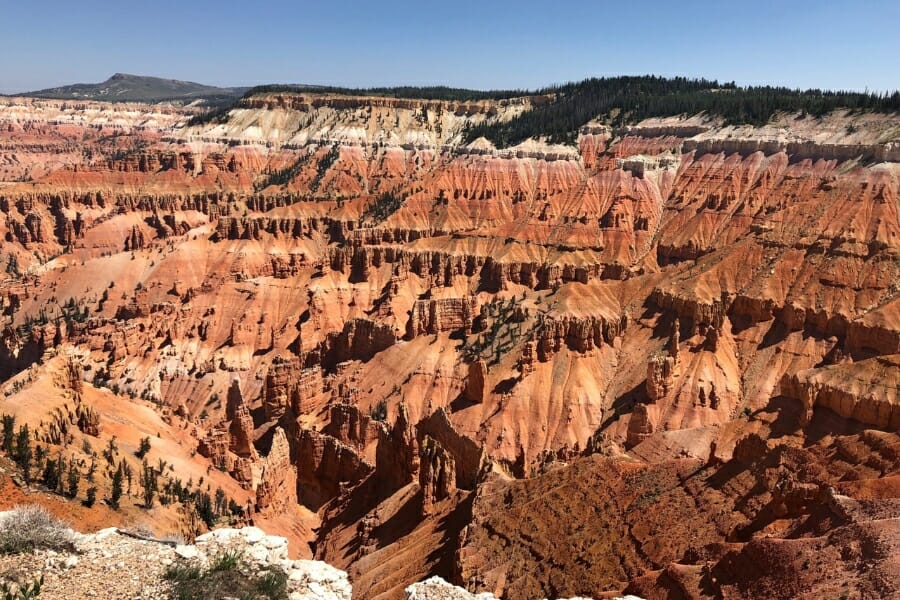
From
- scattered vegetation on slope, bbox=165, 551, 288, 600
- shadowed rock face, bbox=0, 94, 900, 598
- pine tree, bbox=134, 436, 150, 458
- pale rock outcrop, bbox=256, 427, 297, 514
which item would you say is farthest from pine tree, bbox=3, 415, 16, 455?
scattered vegetation on slope, bbox=165, 551, 288, 600

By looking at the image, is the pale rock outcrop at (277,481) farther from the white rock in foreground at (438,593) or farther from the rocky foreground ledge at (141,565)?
the white rock in foreground at (438,593)

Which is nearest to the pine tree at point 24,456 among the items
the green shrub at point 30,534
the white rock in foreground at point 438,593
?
the green shrub at point 30,534

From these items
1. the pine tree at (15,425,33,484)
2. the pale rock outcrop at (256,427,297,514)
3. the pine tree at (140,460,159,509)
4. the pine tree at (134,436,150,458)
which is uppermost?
the pine tree at (15,425,33,484)

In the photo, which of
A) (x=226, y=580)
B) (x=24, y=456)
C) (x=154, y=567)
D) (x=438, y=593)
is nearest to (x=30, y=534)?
(x=154, y=567)

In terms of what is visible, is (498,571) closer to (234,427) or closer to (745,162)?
(234,427)

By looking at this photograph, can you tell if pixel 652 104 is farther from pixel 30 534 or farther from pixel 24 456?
pixel 30 534

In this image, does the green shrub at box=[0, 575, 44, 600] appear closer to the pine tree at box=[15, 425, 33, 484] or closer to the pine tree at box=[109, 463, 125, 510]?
the pine tree at box=[15, 425, 33, 484]
